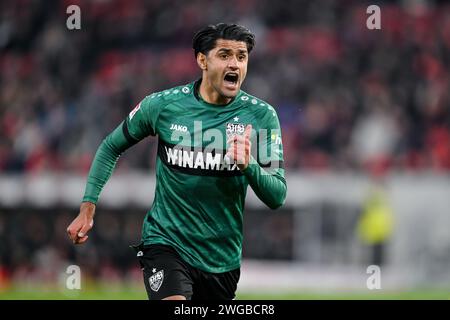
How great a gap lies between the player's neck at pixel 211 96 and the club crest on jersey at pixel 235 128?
0.18m

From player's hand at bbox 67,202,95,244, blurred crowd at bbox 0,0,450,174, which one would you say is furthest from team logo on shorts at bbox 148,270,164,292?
blurred crowd at bbox 0,0,450,174

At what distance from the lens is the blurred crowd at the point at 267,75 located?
17703 millimetres

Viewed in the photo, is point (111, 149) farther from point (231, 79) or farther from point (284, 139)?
point (284, 139)

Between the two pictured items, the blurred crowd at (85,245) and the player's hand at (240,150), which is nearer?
the player's hand at (240,150)

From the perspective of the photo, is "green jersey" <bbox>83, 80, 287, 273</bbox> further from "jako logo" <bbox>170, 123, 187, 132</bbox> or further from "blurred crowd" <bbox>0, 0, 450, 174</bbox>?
"blurred crowd" <bbox>0, 0, 450, 174</bbox>

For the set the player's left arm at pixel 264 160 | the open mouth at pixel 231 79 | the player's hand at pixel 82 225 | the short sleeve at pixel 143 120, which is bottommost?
the player's hand at pixel 82 225

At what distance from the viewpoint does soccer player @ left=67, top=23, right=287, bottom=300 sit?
6520 millimetres

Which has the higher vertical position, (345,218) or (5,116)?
(5,116)

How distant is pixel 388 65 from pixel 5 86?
7.57 metres

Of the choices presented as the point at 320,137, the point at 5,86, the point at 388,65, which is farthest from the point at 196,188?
the point at 5,86

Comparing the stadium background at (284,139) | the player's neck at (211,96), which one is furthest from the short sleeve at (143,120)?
the stadium background at (284,139)

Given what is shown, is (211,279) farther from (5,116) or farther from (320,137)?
(5,116)

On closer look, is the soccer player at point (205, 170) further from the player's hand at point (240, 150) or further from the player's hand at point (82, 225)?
the player's hand at point (240, 150)
